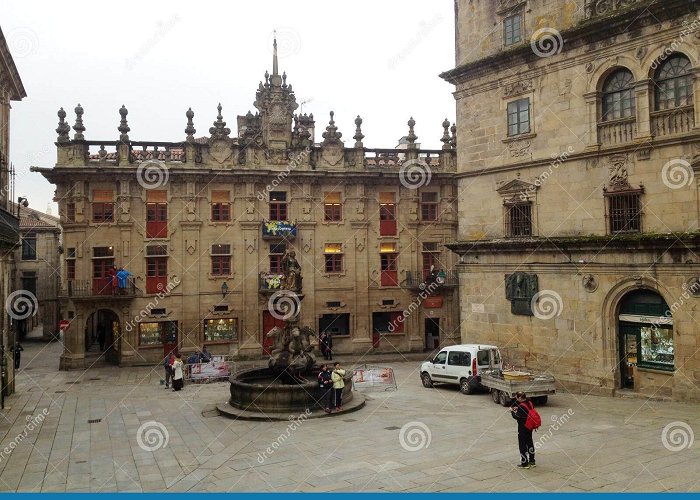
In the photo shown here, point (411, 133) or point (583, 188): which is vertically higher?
point (411, 133)

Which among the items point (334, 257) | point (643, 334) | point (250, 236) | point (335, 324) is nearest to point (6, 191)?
point (250, 236)

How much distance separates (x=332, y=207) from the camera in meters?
39.5

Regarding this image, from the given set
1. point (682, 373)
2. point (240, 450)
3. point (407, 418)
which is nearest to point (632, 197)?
point (682, 373)

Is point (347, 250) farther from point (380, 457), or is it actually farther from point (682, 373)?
point (380, 457)

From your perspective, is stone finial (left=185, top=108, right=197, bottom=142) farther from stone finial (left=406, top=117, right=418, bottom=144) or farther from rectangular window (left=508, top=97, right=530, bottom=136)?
rectangular window (left=508, top=97, right=530, bottom=136)

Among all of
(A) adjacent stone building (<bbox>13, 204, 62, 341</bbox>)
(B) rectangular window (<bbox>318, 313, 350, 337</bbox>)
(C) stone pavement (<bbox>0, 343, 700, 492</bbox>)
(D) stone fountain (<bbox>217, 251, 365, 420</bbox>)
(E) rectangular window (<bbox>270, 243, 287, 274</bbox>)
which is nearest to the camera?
(C) stone pavement (<bbox>0, 343, 700, 492</bbox>)

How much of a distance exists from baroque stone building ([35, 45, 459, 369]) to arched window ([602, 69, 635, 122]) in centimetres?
1784

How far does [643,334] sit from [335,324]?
809 inches

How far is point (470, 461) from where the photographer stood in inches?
570

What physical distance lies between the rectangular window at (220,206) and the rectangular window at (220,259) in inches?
65.0

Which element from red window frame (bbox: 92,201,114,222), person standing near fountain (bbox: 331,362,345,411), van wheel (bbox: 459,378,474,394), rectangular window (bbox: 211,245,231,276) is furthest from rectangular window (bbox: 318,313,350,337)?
person standing near fountain (bbox: 331,362,345,411)

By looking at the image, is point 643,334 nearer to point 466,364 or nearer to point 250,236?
point 466,364

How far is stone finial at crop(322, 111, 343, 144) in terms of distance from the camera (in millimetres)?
39531

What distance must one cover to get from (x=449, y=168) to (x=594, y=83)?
18026 millimetres
